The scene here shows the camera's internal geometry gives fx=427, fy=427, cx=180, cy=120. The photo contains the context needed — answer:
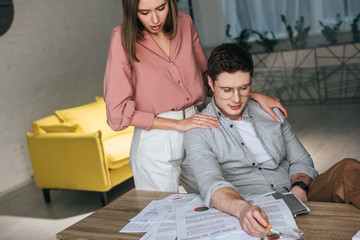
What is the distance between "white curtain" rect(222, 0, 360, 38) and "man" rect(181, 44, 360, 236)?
4884 millimetres

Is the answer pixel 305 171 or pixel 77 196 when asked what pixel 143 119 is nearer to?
pixel 305 171

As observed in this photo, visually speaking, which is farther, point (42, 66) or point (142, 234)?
point (42, 66)

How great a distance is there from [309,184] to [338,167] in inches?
10.7

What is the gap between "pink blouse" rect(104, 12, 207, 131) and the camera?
6.00 ft

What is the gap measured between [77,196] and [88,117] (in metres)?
0.74

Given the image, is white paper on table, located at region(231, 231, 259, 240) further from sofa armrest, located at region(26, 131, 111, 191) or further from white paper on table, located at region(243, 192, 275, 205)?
sofa armrest, located at region(26, 131, 111, 191)

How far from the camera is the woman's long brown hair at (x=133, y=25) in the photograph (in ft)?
5.65

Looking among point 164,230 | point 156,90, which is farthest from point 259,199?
point 156,90

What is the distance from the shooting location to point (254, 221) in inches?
49.9

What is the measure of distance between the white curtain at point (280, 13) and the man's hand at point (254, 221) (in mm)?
5591

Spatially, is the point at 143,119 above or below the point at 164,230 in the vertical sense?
above

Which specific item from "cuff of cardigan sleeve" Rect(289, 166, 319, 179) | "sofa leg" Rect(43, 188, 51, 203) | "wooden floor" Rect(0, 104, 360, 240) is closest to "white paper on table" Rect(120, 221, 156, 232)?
"cuff of cardigan sleeve" Rect(289, 166, 319, 179)

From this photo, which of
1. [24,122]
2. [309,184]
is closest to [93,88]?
[24,122]

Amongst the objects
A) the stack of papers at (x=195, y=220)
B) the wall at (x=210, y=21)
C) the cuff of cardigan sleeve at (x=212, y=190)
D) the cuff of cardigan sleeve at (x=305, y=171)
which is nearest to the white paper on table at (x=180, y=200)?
the stack of papers at (x=195, y=220)
